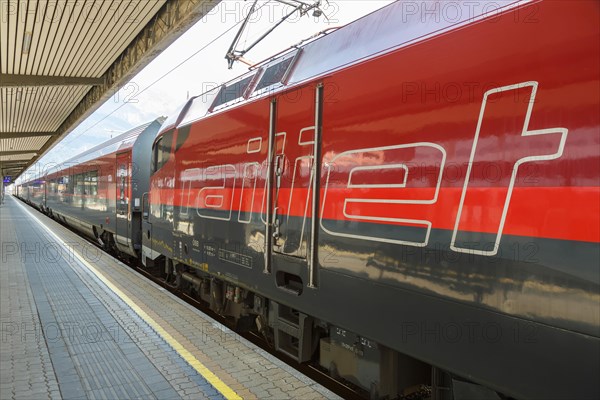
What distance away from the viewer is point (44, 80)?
1375cm

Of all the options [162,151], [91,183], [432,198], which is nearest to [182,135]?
[162,151]

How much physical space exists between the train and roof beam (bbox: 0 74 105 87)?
1122 cm

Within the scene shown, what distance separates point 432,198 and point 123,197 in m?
9.96

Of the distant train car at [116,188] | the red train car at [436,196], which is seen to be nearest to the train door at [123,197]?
the distant train car at [116,188]

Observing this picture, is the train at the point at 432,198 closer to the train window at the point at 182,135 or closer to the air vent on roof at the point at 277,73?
the air vent on roof at the point at 277,73

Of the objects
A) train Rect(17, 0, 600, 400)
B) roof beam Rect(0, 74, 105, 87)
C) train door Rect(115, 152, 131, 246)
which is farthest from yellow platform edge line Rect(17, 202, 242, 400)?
roof beam Rect(0, 74, 105, 87)

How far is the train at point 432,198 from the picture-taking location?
2.01m

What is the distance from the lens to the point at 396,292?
9.45 ft

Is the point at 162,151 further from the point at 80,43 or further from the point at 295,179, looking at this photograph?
the point at 80,43

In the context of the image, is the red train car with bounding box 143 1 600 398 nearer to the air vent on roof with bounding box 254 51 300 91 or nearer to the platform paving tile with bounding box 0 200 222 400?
the air vent on roof with bounding box 254 51 300 91

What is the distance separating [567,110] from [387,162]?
1.13 m

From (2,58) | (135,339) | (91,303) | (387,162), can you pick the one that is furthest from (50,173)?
(387,162)

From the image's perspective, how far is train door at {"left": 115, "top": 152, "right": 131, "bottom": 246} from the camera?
10859mm

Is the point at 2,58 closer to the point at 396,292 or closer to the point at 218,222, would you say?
the point at 218,222
